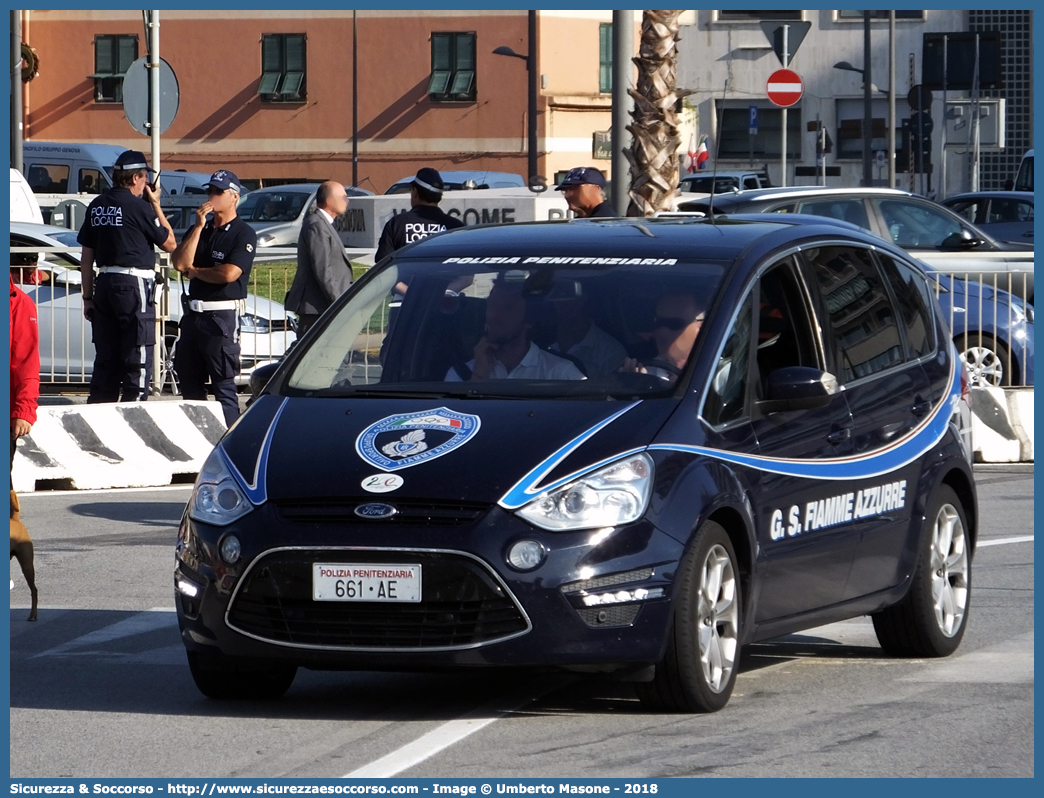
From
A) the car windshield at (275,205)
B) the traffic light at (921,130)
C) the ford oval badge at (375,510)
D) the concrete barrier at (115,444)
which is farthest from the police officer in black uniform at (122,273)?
the traffic light at (921,130)

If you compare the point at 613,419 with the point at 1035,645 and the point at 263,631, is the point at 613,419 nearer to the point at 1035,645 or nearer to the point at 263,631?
the point at 263,631

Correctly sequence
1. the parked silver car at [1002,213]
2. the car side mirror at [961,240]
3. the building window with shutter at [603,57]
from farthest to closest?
the building window with shutter at [603,57], the parked silver car at [1002,213], the car side mirror at [961,240]

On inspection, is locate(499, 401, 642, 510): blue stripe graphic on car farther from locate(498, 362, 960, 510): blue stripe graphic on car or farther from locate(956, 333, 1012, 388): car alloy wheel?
locate(956, 333, 1012, 388): car alloy wheel

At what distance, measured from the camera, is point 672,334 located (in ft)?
23.2

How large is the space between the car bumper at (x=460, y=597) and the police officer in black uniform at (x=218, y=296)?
21.7 feet

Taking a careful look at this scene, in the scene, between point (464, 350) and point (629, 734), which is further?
point (464, 350)

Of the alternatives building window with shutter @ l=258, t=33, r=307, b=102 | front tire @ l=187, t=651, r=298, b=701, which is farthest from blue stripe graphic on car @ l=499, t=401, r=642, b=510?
building window with shutter @ l=258, t=33, r=307, b=102

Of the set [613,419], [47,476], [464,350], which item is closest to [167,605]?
[464,350]

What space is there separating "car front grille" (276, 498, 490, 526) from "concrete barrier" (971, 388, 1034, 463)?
988 centimetres

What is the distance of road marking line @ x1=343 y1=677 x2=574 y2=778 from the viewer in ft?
19.4

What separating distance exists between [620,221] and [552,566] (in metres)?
2.29

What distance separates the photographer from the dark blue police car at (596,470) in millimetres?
6328

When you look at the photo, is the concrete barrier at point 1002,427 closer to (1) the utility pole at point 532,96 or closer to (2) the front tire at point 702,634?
(2) the front tire at point 702,634
